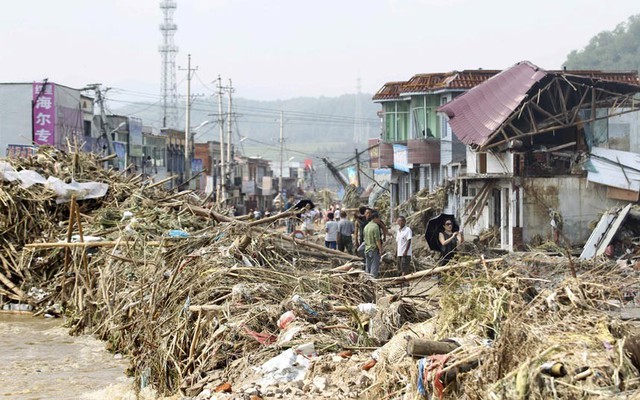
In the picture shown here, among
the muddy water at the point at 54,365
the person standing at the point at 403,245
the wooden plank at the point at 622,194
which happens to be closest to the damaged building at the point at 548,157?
the wooden plank at the point at 622,194

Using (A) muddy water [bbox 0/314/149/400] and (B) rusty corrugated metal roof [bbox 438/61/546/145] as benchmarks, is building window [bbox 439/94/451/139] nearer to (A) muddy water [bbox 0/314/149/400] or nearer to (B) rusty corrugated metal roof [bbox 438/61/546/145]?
(B) rusty corrugated metal roof [bbox 438/61/546/145]

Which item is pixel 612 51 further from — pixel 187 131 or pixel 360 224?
pixel 360 224

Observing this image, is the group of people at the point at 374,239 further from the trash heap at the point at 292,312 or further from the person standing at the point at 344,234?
the trash heap at the point at 292,312

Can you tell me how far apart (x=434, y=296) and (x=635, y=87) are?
67.6ft

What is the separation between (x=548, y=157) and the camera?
93.5ft

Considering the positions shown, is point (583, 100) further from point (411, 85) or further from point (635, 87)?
point (411, 85)

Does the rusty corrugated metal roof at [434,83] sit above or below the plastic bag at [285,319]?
above

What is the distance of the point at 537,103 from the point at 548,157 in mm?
1591

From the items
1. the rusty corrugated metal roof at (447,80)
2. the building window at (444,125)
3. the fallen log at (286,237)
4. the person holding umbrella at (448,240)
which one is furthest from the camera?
the building window at (444,125)

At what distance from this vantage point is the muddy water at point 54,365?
12.0 meters

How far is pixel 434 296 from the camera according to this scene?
10.9m

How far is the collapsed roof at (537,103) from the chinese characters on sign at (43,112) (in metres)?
19.8

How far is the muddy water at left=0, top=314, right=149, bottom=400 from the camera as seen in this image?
12000 millimetres

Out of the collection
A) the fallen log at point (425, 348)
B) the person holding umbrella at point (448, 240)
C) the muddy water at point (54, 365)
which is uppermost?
the person holding umbrella at point (448, 240)
